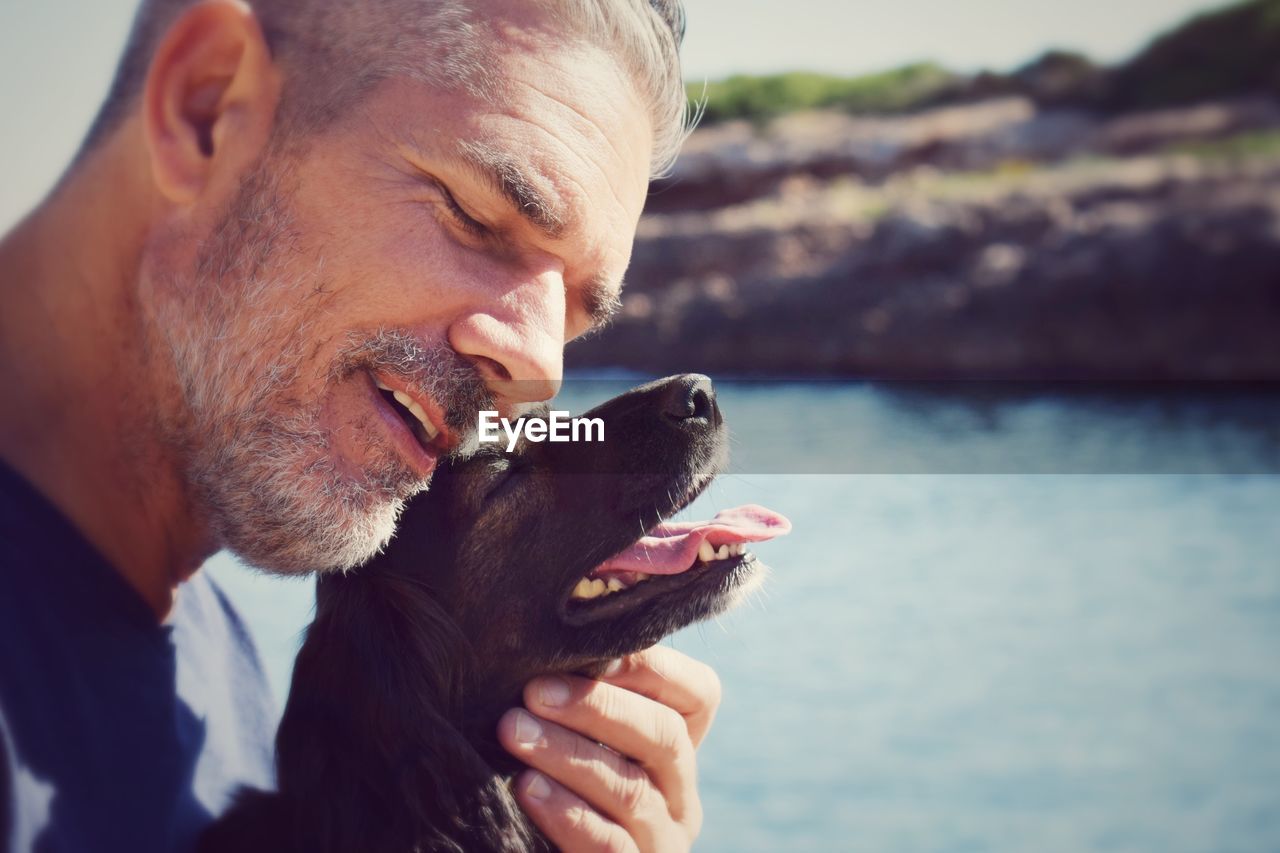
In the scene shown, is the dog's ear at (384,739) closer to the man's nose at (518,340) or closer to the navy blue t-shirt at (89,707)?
the navy blue t-shirt at (89,707)

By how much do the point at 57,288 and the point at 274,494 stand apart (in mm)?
365

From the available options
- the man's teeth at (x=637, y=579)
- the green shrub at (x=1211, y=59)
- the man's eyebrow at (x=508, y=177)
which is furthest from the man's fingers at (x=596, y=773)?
the green shrub at (x=1211, y=59)

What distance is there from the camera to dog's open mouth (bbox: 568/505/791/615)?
6.26ft

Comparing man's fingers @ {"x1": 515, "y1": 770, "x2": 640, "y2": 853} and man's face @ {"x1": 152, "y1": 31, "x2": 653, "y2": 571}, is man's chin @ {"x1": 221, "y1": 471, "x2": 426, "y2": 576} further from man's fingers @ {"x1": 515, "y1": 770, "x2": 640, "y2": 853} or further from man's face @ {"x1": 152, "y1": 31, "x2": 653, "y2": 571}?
man's fingers @ {"x1": 515, "y1": 770, "x2": 640, "y2": 853}

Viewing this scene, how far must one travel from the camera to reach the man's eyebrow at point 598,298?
1769 millimetres

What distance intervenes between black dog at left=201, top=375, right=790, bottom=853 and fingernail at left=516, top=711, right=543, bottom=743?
72 mm

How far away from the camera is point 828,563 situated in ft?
28.4

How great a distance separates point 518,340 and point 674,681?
609 mm

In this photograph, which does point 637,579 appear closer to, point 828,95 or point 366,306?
point 366,306

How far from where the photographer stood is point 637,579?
194cm

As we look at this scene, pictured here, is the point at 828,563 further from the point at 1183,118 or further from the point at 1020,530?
the point at 1183,118

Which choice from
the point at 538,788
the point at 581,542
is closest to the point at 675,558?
the point at 581,542

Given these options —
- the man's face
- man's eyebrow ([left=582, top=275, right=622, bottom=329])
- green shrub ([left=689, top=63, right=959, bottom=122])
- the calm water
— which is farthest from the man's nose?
green shrub ([left=689, top=63, right=959, bottom=122])

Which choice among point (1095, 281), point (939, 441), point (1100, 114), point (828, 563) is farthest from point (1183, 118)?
point (828, 563)
